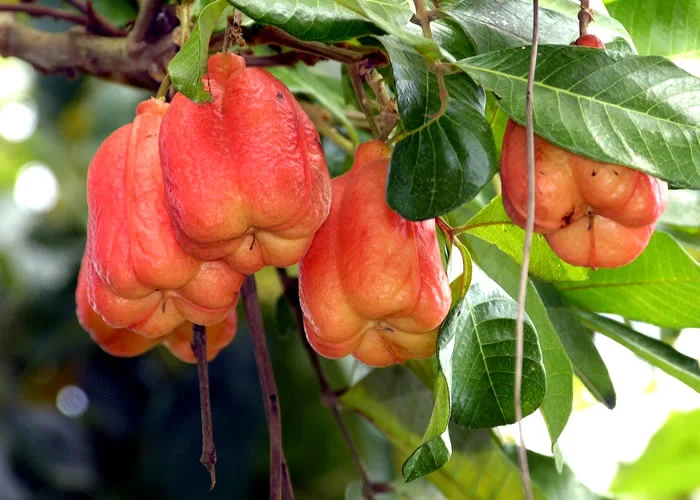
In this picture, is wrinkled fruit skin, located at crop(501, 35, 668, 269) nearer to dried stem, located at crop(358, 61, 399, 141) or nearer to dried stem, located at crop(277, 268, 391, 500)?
dried stem, located at crop(358, 61, 399, 141)

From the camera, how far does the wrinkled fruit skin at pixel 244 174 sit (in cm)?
67

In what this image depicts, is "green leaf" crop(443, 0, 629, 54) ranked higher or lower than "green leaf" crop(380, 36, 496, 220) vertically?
higher

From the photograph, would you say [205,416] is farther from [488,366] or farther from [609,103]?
[609,103]

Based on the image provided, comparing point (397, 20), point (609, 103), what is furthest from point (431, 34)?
point (609, 103)

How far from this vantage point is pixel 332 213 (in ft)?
2.48

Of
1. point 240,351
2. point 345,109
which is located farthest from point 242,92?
point 240,351

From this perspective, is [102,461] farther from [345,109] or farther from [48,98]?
[345,109]

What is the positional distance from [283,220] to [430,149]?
113 mm

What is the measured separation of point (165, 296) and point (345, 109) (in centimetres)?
50

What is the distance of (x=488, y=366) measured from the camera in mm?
779

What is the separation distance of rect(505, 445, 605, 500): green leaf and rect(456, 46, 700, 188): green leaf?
0.53m

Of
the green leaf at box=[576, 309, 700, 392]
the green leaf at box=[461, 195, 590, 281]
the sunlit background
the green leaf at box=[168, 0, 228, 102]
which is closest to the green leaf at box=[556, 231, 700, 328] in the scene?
the green leaf at box=[576, 309, 700, 392]

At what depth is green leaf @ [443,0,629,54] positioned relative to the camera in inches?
29.3

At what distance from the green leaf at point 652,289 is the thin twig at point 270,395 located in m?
0.34
